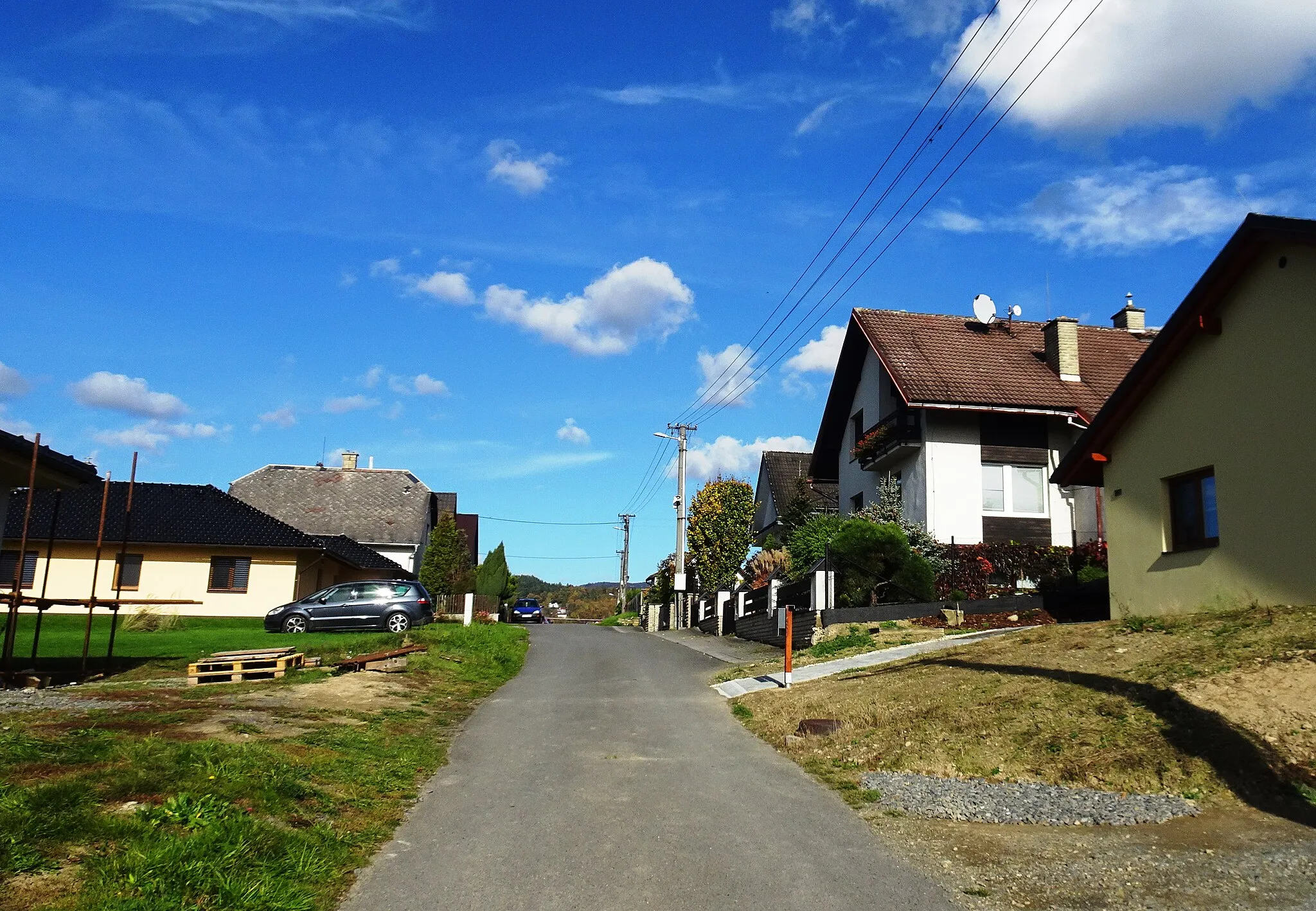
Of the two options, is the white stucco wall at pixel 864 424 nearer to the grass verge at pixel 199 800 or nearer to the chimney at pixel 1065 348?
the chimney at pixel 1065 348

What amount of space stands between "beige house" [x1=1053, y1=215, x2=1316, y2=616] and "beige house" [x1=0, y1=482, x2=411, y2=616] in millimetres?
27157

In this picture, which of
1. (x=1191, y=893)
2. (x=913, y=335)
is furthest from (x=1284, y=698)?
(x=913, y=335)

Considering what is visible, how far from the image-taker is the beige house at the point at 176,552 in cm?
3353

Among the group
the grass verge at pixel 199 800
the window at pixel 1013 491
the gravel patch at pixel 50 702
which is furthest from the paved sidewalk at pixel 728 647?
the gravel patch at pixel 50 702

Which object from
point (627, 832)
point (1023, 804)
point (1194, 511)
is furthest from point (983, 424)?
point (627, 832)

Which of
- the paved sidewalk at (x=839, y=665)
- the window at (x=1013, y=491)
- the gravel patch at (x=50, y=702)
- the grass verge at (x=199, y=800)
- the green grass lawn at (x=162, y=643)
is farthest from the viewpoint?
the window at (x=1013, y=491)

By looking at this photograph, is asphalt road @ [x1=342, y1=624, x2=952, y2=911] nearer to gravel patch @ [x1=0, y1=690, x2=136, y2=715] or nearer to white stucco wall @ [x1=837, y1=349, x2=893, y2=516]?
gravel patch @ [x1=0, y1=690, x2=136, y2=715]

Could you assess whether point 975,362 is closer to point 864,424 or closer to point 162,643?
point 864,424

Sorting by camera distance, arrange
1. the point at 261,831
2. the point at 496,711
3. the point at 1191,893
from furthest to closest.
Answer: the point at 496,711 → the point at 261,831 → the point at 1191,893

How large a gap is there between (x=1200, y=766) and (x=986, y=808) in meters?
1.76

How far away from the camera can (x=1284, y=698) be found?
349 inches

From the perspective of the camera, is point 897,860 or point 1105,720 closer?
point 897,860

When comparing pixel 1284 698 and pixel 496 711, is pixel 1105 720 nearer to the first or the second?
pixel 1284 698

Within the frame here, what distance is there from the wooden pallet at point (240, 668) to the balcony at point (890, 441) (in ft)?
60.2
